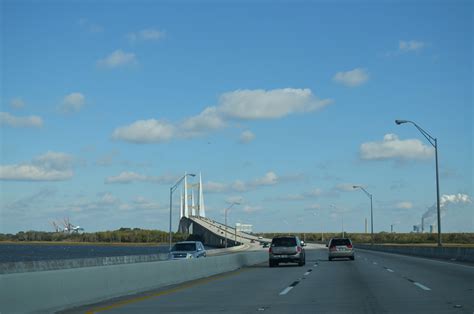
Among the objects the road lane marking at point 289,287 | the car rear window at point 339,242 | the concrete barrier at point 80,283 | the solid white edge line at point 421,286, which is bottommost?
the road lane marking at point 289,287

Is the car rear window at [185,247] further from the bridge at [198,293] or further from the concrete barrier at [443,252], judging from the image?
the concrete barrier at [443,252]

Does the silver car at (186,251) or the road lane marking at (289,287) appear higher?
the silver car at (186,251)

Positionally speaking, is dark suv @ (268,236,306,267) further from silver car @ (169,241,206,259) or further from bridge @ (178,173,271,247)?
bridge @ (178,173,271,247)

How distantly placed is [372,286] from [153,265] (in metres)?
7.46

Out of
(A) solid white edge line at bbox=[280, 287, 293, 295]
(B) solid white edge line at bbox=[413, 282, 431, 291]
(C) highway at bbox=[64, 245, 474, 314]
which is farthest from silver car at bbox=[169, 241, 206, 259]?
(B) solid white edge line at bbox=[413, 282, 431, 291]

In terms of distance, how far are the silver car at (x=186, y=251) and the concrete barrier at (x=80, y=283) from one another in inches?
377

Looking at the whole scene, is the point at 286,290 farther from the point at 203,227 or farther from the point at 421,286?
the point at 203,227

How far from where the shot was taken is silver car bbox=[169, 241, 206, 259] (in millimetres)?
38531

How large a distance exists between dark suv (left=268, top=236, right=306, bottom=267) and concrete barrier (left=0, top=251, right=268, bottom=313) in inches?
432

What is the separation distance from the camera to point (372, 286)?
2230 cm

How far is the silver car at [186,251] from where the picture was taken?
38531 millimetres

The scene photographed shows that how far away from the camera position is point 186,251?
128ft

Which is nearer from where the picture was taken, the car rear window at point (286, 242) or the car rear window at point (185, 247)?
the car rear window at point (286, 242)

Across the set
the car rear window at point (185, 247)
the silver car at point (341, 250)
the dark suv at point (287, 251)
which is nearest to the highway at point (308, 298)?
the dark suv at point (287, 251)
